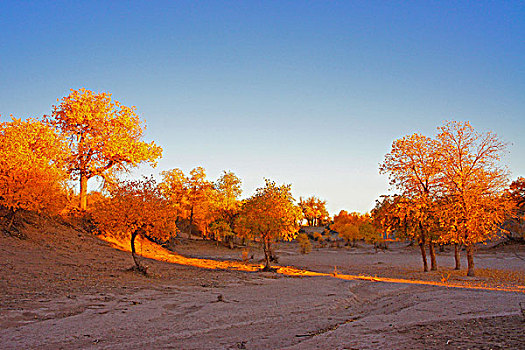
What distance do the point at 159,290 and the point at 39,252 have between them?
1179 cm

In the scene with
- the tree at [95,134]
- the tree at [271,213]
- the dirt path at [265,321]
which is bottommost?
the dirt path at [265,321]

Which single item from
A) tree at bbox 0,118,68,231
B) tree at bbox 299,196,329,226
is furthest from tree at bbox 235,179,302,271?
tree at bbox 299,196,329,226

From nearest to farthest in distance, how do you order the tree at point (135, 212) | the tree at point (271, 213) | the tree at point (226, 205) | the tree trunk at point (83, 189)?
the tree at point (135, 212)
the tree at point (271, 213)
the tree trunk at point (83, 189)
the tree at point (226, 205)

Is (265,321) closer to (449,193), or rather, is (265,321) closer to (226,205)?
(449,193)

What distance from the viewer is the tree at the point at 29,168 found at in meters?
23.9

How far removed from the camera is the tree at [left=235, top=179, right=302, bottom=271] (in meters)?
26.0

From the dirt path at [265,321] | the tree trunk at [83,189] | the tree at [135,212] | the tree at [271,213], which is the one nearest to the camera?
the dirt path at [265,321]

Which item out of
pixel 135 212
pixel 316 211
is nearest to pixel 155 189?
pixel 135 212

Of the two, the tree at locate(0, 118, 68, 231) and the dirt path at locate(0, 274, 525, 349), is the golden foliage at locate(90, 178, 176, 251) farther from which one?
the tree at locate(0, 118, 68, 231)

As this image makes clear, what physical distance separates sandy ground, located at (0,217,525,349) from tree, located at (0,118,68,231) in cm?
540

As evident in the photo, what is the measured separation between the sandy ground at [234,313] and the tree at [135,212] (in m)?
2.41

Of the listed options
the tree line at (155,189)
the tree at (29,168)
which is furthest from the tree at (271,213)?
the tree at (29,168)

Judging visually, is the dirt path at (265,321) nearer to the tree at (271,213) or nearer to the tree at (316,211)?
the tree at (271,213)

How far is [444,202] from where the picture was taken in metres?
23.4
